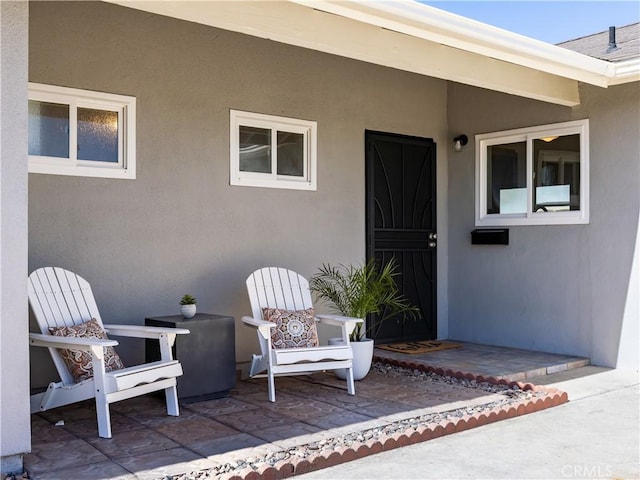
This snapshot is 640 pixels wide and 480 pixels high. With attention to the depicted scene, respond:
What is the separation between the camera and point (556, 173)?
6.32m

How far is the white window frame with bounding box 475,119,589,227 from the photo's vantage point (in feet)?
19.8

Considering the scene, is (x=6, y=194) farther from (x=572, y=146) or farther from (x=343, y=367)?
(x=572, y=146)

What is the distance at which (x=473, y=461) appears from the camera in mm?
3363

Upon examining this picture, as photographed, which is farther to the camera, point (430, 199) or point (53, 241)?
point (430, 199)

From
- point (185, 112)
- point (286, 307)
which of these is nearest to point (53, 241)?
point (185, 112)

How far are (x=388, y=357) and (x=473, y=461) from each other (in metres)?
2.68

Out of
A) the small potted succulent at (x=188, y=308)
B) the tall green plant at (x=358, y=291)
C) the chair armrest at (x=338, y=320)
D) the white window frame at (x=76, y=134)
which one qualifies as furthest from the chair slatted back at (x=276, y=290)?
the white window frame at (x=76, y=134)

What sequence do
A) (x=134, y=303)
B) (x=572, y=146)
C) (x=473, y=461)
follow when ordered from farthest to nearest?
(x=572, y=146)
(x=134, y=303)
(x=473, y=461)

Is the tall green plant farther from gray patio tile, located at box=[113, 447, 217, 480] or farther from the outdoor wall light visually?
gray patio tile, located at box=[113, 447, 217, 480]

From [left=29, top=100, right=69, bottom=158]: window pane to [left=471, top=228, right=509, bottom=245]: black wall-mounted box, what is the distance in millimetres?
4161

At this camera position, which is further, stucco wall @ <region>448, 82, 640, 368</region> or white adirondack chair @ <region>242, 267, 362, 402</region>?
stucco wall @ <region>448, 82, 640, 368</region>

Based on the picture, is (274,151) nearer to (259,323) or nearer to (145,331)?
(259,323)

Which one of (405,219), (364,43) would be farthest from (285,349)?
(405,219)

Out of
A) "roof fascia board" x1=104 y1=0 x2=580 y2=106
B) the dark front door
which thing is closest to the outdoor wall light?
the dark front door
